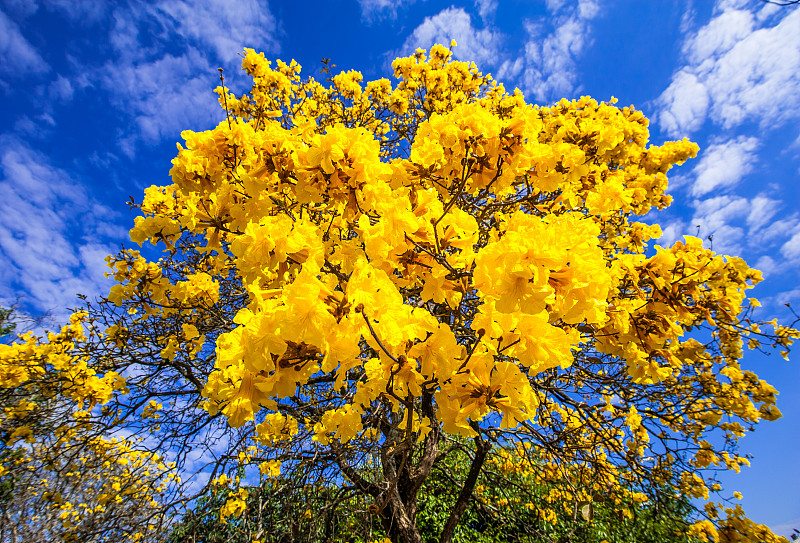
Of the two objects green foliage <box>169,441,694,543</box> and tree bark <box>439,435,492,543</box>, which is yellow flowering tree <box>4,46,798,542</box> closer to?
tree bark <box>439,435,492,543</box>

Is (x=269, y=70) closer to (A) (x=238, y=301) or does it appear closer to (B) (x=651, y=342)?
(A) (x=238, y=301)

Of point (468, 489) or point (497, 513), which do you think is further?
point (497, 513)

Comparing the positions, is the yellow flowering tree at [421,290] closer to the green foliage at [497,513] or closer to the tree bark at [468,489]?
the tree bark at [468,489]

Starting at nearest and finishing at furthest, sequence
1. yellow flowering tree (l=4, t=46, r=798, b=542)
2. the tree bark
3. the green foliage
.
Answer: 1. yellow flowering tree (l=4, t=46, r=798, b=542)
2. the tree bark
3. the green foliage

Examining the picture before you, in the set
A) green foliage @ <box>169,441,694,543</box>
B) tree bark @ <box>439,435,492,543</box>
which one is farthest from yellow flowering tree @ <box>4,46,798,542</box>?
green foliage @ <box>169,441,694,543</box>

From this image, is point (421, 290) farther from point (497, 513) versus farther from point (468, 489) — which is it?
point (497, 513)

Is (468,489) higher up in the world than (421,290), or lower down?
lower down

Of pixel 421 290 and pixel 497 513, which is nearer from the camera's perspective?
pixel 421 290

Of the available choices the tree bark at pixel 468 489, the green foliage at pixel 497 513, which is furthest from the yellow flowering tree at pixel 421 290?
the green foliage at pixel 497 513

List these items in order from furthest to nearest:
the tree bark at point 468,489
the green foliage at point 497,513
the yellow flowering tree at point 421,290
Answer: the green foliage at point 497,513 → the tree bark at point 468,489 → the yellow flowering tree at point 421,290

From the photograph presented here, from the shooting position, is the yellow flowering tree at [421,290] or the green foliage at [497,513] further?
the green foliage at [497,513]

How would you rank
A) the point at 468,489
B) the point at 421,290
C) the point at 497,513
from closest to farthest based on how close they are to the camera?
the point at 421,290, the point at 468,489, the point at 497,513

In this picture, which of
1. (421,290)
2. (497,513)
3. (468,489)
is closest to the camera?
(421,290)

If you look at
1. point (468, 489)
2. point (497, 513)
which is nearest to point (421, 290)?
point (468, 489)
